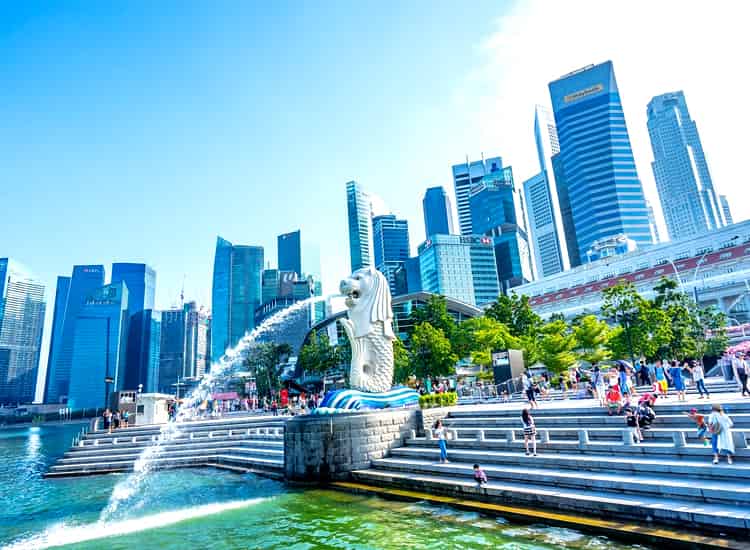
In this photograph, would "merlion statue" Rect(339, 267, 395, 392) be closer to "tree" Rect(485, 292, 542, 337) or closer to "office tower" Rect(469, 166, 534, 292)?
"tree" Rect(485, 292, 542, 337)

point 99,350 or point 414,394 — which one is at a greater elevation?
point 99,350

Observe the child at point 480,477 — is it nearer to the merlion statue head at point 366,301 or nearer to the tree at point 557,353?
the merlion statue head at point 366,301

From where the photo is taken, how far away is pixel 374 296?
2038 centimetres

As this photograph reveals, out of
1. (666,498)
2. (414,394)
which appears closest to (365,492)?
(414,394)

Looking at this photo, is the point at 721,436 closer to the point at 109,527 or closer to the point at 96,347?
the point at 109,527

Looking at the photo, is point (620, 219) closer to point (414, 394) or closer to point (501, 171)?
point (501, 171)

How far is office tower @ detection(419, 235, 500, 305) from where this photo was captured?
13350cm

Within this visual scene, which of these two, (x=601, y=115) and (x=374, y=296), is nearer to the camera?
(x=374, y=296)

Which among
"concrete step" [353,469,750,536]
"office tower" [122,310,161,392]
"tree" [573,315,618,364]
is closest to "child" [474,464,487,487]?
"concrete step" [353,469,750,536]

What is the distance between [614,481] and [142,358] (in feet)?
708

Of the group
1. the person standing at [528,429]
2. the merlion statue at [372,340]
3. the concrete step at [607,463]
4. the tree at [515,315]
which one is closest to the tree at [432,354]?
the tree at [515,315]

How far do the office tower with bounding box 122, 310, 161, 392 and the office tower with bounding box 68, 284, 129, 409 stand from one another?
1575cm

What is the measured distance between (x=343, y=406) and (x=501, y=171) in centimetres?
18796

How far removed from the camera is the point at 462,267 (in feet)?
450
